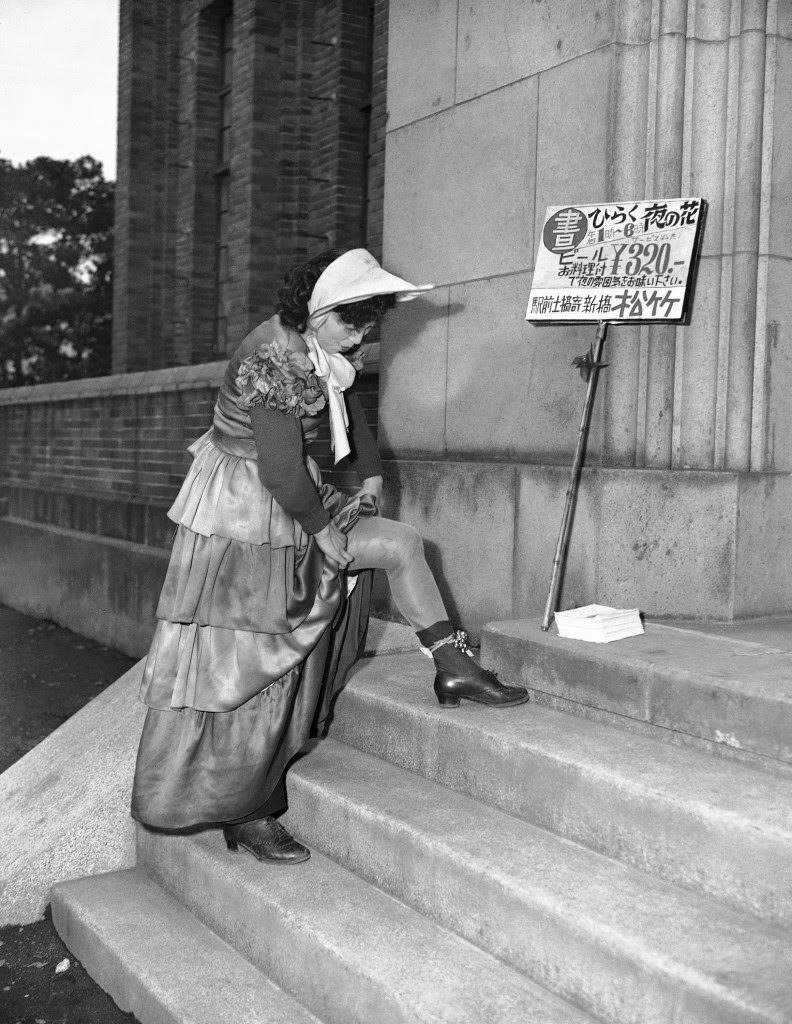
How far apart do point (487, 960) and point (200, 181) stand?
12.9 metres

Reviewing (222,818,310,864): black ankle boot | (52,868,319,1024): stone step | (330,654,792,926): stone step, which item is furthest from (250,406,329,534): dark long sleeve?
(52,868,319,1024): stone step

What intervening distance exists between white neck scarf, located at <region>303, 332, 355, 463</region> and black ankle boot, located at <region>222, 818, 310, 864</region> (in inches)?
50.3

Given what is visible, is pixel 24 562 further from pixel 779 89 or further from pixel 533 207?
pixel 779 89

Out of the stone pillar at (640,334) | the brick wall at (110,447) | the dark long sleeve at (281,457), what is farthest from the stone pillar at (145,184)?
the dark long sleeve at (281,457)

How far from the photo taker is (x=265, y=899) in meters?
3.32

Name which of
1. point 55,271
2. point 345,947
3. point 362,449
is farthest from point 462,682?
point 55,271

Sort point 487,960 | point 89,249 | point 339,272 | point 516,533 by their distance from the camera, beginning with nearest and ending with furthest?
point 487,960
point 339,272
point 516,533
point 89,249

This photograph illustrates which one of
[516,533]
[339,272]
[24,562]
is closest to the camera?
[339,272]

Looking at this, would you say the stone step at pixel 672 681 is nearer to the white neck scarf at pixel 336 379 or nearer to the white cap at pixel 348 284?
the white neck scarf at pixel 336 379

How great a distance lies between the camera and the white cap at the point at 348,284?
360 centimetres

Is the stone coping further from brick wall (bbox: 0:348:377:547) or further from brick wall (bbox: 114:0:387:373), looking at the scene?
brick wall (bbox: 114:0:387:373)

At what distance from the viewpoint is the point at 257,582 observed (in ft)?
11.8

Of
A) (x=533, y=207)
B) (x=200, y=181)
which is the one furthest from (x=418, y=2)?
(x=200, y=181)

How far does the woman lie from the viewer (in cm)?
354
